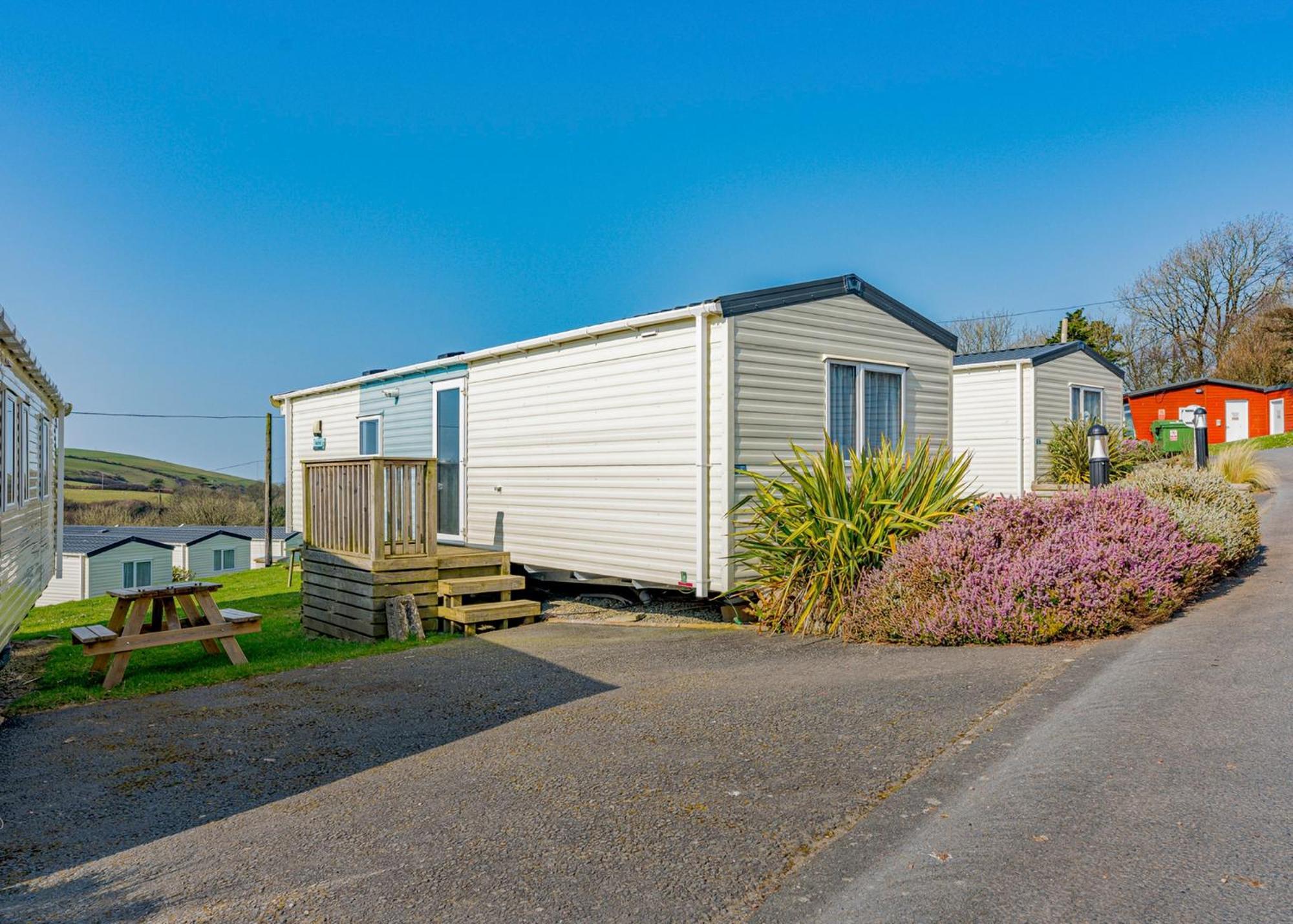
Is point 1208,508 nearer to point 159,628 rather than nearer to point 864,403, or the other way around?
point 864,403

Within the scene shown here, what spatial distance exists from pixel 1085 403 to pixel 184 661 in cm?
1581

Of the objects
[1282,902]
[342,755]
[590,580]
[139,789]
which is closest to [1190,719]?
[1282,902]

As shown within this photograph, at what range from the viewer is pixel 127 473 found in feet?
189

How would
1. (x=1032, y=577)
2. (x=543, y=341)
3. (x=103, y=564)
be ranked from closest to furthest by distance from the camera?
(x=1032, y=577)
(x=543, y=341)
(x=103, y=564)

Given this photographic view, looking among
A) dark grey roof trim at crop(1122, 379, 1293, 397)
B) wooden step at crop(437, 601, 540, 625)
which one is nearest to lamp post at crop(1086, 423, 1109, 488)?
wooden step at crop(437, 601, 540, 625)

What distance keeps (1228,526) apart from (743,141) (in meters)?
15.8

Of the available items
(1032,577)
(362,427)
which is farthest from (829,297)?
(362,427)

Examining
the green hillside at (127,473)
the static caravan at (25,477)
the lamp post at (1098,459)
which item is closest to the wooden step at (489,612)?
the static caravan at (25,477)

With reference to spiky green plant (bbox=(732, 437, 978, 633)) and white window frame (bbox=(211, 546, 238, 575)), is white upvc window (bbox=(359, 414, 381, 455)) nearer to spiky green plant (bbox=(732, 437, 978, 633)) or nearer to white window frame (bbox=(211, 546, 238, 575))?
spiky green plant (bbox=(732, 437, 978, 633))

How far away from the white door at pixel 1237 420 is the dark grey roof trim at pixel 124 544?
37151mm

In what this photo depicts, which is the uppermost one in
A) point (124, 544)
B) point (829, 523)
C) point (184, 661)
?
point (829, 523)

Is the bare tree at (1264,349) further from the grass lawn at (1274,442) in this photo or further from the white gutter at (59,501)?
the white gutter at (59,501)

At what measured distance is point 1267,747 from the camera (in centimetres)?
343

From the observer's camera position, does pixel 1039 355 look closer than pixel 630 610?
No
